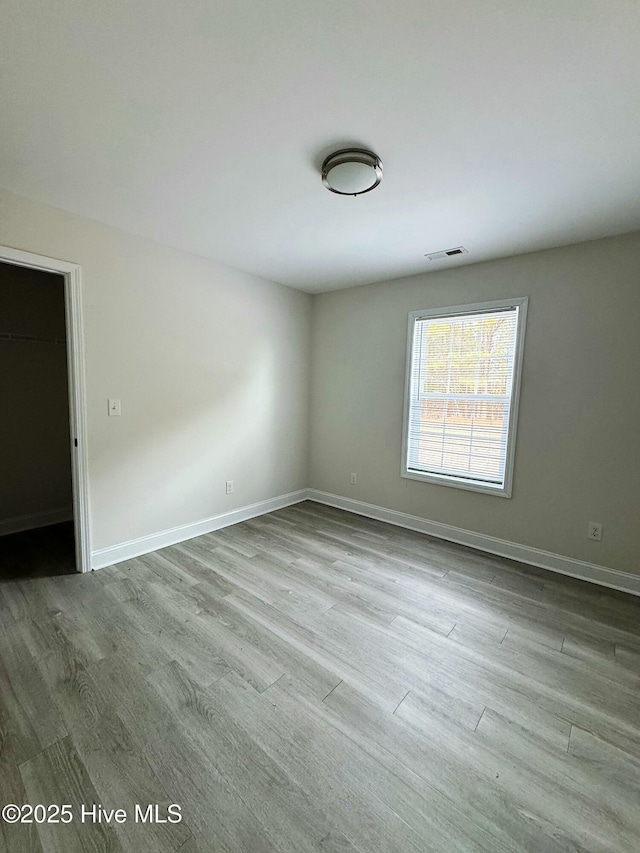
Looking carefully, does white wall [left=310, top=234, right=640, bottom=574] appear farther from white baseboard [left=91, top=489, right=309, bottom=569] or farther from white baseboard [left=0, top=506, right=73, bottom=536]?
white baseboard [left=0, top=506, right=73, bottom=536]

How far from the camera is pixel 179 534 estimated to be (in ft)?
10.5

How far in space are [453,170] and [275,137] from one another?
3.03 feet

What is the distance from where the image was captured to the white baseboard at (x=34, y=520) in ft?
10.8

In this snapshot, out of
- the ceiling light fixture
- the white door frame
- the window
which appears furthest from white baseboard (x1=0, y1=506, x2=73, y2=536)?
the ceiling light fixture

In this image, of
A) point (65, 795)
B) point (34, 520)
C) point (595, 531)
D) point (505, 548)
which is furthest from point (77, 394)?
point (595, 531)

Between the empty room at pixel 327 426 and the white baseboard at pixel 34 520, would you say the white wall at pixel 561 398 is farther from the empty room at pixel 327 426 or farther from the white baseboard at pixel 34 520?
the white baseboard at pixel 34 520

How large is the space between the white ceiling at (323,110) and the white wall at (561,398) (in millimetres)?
400

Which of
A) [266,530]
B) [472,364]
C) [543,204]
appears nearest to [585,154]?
[543,204]

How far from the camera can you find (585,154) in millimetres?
1669

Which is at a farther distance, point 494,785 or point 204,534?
point 204,534

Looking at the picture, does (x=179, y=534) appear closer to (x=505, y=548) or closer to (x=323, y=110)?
(x=505, y=548)

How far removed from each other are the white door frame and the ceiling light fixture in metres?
1.85

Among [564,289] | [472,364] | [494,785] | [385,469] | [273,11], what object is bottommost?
[494,785]

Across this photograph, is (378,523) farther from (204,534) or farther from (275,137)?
(275,137)
